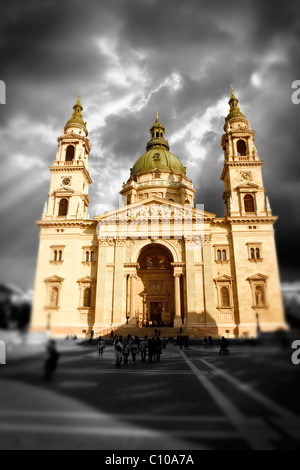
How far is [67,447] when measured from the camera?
304 cm

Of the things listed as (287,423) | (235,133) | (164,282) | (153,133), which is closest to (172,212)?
(164,282)

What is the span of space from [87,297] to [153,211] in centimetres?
1594

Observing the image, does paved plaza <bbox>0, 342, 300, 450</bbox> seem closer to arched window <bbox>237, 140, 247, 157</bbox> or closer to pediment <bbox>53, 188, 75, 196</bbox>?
pediment <bbox>53, 188, 75, 196</bbox>

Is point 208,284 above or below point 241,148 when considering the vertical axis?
below

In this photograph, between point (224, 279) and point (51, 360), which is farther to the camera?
Result: point (224, 279)

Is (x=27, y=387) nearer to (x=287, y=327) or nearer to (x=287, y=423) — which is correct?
(x=287, y=423)

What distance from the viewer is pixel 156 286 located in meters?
48.2

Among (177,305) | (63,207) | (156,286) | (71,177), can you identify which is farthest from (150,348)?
(71,177)

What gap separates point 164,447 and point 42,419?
131cm

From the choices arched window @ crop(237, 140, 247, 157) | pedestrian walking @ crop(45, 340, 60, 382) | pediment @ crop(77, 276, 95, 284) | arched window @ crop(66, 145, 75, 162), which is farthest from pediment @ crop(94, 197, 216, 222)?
pedestrian walking @ crop(45, 340, 60, 382)

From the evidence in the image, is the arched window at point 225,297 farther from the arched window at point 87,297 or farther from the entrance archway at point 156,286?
the arched window at point 87,297

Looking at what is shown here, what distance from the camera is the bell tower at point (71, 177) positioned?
45.7 m

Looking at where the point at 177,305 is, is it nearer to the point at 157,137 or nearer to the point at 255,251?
the point at 255,251

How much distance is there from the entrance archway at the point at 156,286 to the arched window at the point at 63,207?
1350cm
